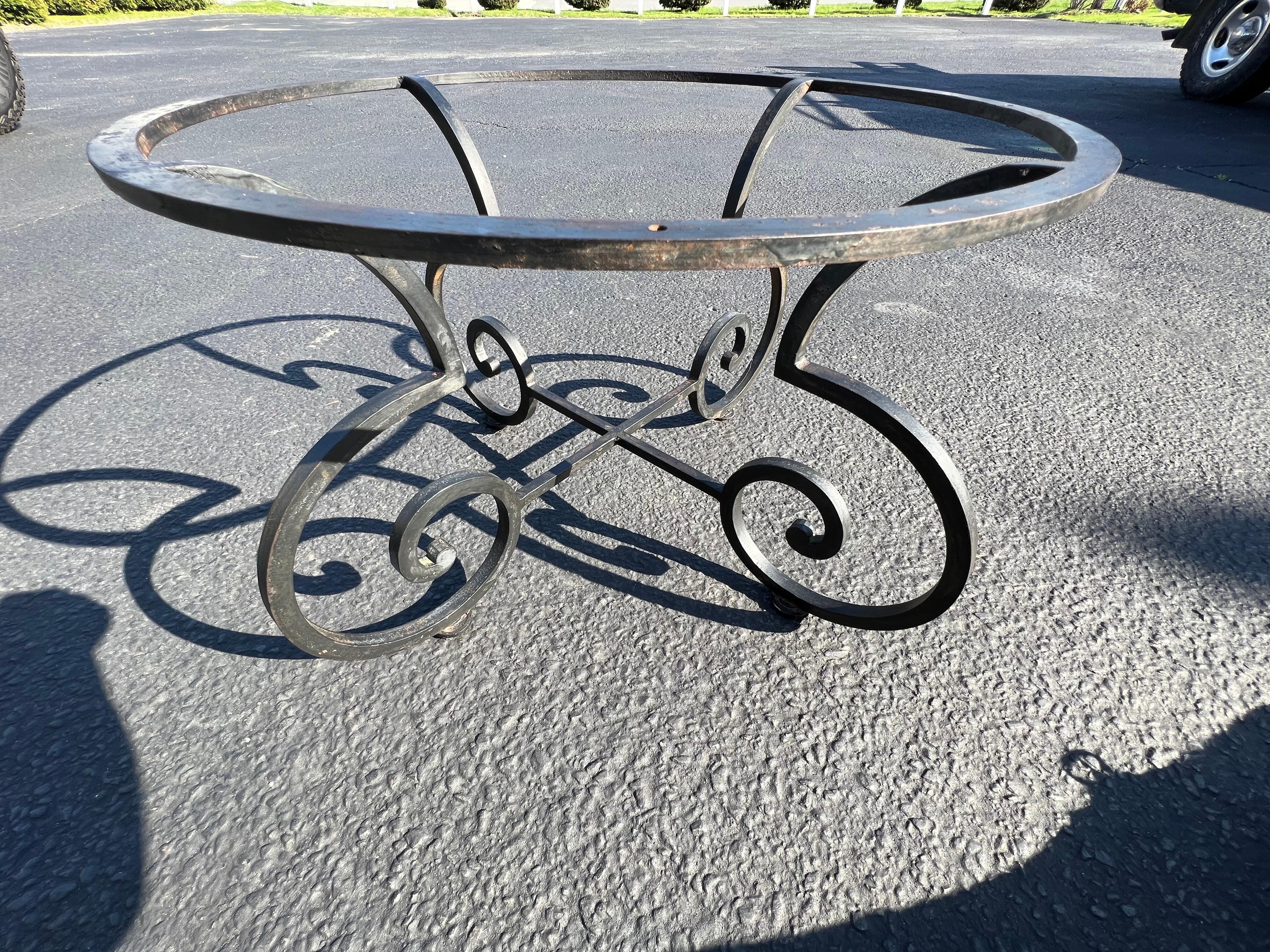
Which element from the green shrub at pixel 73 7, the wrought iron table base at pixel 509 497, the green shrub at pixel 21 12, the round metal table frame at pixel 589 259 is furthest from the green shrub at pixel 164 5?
the wrought iron table base at pixel 509 497

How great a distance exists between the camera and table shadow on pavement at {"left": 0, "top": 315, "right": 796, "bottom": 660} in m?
1.40

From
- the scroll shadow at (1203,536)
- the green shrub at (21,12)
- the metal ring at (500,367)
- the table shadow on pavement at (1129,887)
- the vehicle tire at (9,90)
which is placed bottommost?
the table shadow on pavement at (1129,887)

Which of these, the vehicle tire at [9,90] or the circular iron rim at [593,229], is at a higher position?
the circular iron rim at [593,229]

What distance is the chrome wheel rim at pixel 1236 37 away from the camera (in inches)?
202

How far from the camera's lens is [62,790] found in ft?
3.55

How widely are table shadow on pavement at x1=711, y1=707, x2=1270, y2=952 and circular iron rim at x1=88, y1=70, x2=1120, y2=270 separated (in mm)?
896

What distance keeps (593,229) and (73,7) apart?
49.8ft

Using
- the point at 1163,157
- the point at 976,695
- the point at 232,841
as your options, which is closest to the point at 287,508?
the point at 232,841

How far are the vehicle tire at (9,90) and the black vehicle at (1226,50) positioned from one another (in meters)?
8.59

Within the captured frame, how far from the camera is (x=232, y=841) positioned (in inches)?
40.6

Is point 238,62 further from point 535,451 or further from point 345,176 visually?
point 535,451

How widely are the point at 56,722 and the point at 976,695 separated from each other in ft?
5.34

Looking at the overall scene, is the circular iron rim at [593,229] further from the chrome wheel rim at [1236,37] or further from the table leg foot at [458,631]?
the chrome wheel rim at [1236,37]

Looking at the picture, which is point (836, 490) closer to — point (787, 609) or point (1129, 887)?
point (787, 609)
